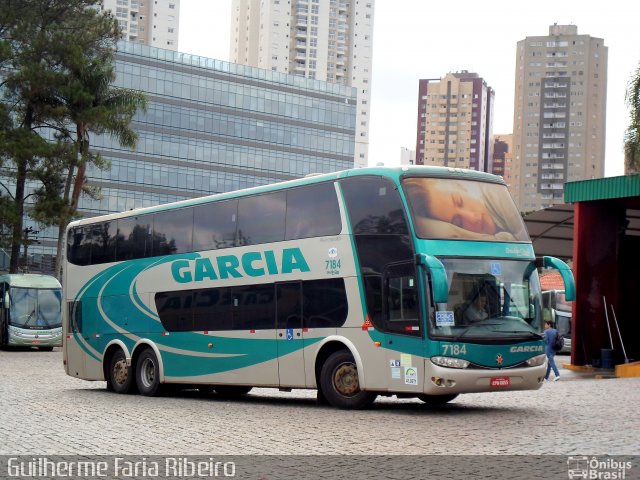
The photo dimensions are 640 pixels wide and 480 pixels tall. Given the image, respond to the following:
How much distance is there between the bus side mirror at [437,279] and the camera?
15141mm

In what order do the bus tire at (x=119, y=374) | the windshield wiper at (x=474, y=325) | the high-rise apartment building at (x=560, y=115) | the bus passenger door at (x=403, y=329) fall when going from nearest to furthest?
the windshield wiper at (x=474, y=325), the bus passenger door at (x=403, y=329), the bus tire at (x=119, y=374), the high-rise apartment building at (x=560, y=115)

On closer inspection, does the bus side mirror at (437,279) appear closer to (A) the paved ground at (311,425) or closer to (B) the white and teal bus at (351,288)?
(B) the white and teal bus at (351,288)

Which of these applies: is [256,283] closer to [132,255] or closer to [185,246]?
[185,246]

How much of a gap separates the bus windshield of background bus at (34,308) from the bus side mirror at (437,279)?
34.9 metres

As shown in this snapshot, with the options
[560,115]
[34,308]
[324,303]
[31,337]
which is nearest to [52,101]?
[34,308]

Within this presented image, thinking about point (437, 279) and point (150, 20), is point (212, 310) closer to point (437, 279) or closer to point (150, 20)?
point (437, 279)

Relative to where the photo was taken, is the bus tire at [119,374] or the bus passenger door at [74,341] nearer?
the bus tire at [119,374]

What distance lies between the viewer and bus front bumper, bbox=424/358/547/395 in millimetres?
15930

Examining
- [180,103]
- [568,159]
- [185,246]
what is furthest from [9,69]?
[568,159]

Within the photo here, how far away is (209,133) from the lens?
10825 centimetres

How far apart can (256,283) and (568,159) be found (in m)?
168

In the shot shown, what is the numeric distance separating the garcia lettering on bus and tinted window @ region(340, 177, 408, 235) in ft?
4.89

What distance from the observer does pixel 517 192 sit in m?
186

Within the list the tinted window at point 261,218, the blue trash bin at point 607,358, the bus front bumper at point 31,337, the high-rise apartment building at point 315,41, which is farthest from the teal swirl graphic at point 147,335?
the high-rise apartment building at point 315,41
